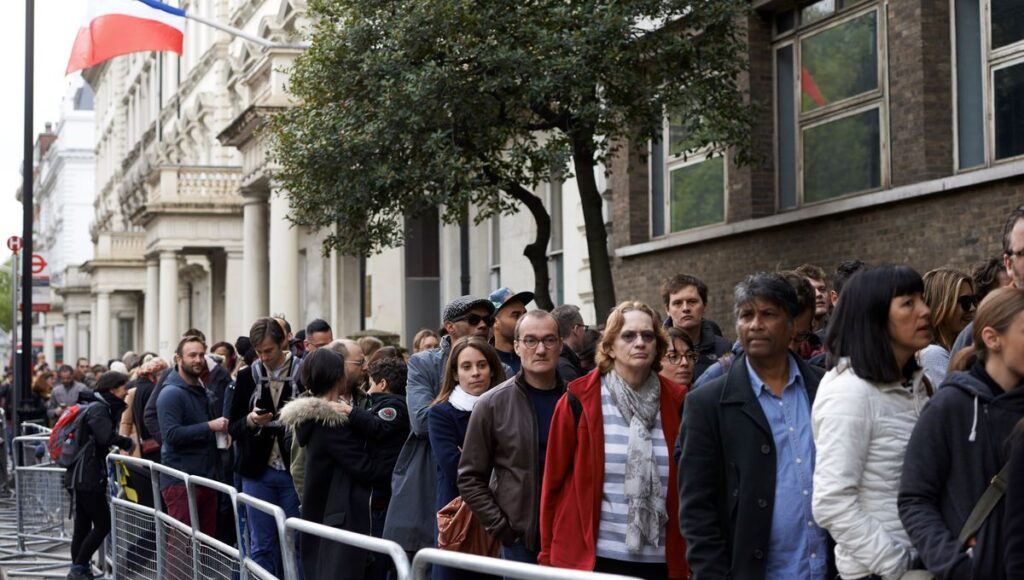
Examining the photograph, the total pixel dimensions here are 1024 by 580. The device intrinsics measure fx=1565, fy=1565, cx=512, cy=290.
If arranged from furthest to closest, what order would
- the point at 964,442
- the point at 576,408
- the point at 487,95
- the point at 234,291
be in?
the point at 234,291
the point at 487,95
the point at 576,408
the point at 964,442

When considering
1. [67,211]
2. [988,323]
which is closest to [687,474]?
[988,323]

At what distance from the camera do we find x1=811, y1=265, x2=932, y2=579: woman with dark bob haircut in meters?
5.17

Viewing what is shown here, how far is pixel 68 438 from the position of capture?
14305mm

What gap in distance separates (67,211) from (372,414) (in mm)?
113664

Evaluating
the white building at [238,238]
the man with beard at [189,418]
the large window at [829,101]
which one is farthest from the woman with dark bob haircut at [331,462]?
the white building at [238,238]

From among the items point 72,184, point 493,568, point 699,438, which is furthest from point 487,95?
point 72,184

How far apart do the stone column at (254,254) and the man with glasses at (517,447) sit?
2886 centimetres

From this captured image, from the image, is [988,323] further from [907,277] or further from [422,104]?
[422,104]

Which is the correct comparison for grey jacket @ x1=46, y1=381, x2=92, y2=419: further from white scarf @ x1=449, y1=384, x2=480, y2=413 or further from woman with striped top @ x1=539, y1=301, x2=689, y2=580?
woman with striped top @ x1=539, y1=301, x2=689, y2=580

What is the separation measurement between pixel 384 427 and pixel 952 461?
4562 mm

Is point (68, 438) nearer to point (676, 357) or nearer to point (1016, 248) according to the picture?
point (676, 357)

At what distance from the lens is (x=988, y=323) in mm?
4973

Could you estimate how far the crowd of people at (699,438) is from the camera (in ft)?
16.1

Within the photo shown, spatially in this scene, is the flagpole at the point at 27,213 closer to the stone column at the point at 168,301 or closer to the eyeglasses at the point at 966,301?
the eyeglasses at the point at 966,301
